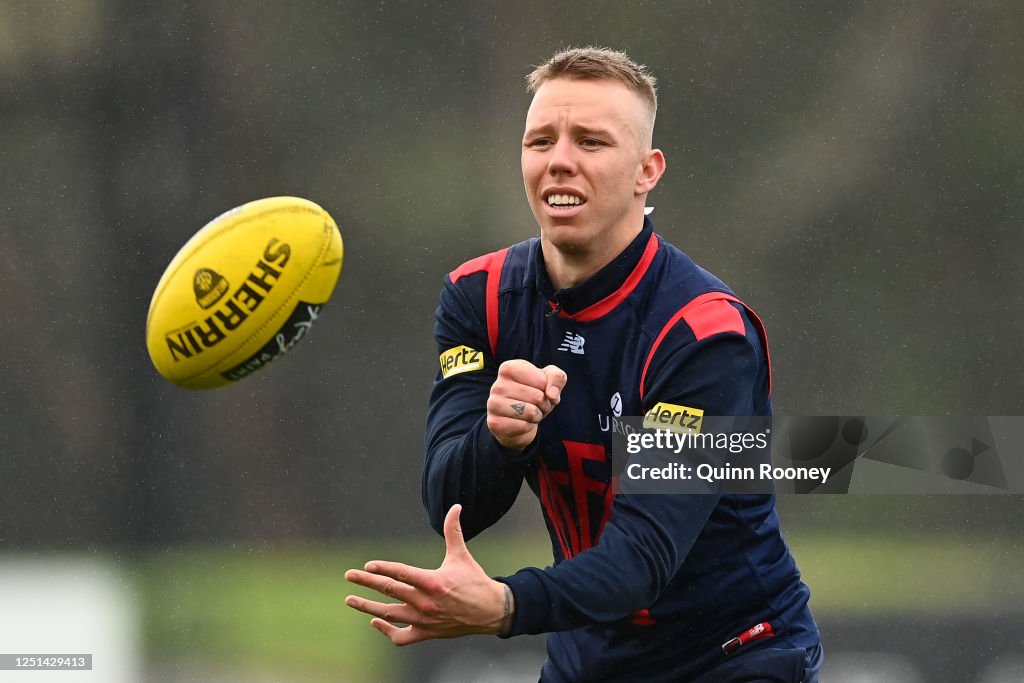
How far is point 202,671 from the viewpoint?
22.7 ft

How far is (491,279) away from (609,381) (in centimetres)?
46

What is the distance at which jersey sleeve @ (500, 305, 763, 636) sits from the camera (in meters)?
2.95

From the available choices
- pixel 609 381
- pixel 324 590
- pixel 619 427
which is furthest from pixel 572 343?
pixel 324 590

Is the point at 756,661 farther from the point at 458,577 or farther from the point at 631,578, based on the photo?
the point at 458,577

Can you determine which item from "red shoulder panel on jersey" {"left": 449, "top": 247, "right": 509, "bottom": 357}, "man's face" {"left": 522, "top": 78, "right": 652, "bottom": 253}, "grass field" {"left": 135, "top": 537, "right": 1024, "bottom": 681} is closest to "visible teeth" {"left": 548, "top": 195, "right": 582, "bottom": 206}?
"man's face" {"left": 522, "top": 78, "right": 652, "bottom": 253}

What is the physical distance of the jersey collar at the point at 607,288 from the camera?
3400 millimetres

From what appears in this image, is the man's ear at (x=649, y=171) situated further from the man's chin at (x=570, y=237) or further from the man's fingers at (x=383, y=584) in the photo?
the man's fingers at (x=383, y=584)

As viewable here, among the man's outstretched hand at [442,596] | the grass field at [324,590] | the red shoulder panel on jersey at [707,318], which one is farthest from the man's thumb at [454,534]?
the grass field at [324,590]

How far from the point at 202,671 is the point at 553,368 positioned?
4.63 meters

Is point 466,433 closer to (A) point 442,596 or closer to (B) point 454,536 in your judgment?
(B) point 454,536

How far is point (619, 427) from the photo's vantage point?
131 inches

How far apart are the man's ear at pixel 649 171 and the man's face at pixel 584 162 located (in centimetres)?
3

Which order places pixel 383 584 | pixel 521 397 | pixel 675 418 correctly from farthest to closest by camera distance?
pixel 675 418
pixel 521 397
pixel 383 584

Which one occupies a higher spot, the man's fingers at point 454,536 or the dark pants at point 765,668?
the man's fingers at point 454,536
